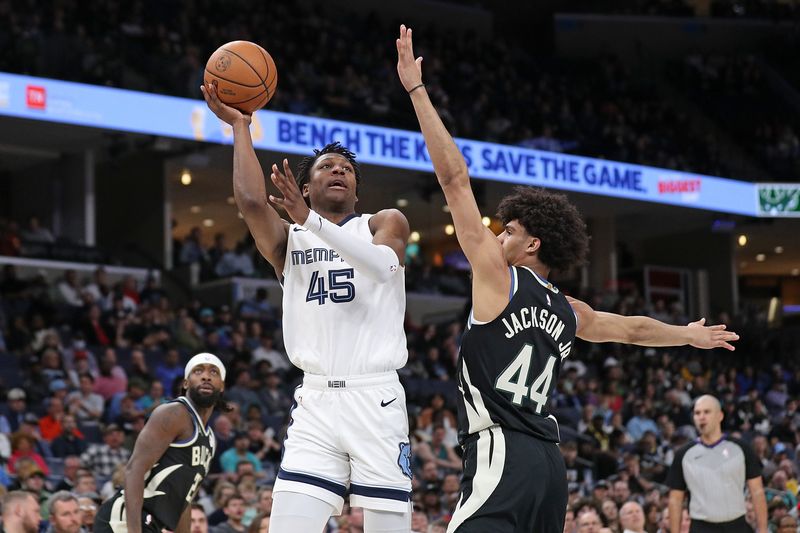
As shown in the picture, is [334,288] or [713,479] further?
[713,479]

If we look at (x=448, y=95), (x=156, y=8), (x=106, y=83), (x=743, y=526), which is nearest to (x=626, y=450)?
(x=743, y=526)

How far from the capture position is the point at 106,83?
18.3 m

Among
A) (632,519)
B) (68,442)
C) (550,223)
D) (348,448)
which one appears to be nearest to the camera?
(550,223)

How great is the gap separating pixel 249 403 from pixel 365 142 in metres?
7.29

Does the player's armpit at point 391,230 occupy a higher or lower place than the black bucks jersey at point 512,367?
higher

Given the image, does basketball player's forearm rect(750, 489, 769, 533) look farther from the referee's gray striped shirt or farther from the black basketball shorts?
the black basketball shorts

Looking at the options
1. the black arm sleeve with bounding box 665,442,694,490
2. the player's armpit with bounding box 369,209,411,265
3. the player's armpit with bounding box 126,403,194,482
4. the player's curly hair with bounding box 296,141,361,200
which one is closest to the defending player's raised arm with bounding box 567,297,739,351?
the player's armpit with bounding box 369,209,411,265

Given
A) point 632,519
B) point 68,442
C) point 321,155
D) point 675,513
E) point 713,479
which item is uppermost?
point 321,155

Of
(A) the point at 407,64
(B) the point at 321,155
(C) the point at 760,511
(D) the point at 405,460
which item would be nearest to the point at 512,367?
(D) the point at 405,460

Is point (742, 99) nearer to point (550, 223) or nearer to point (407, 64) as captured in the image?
point (550, 223)

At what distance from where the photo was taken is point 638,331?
5141 millimetres

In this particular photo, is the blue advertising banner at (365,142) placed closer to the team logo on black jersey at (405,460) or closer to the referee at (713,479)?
the referee at (713,479)

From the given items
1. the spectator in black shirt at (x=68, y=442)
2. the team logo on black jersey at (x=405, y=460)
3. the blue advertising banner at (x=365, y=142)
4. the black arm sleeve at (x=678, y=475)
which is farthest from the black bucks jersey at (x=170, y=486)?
the blue advertising banner at (x=365, y=142)

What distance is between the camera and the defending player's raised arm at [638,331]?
4996 mm
